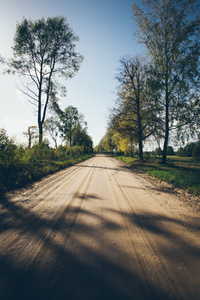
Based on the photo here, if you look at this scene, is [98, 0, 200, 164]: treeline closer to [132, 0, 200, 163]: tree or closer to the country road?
[132, 0, 200, 163]: tree

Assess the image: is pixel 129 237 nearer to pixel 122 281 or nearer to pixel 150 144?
pixel 122 281

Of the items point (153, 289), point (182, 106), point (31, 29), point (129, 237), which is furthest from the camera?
point (31, 29)

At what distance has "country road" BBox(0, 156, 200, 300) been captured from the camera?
5.08 ft

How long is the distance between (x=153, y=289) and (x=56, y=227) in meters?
2.06

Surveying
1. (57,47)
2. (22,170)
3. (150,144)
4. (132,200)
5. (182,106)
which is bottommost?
(132,200)

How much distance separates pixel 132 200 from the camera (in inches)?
177

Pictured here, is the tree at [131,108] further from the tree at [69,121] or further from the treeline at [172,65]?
the tree at [69,121]

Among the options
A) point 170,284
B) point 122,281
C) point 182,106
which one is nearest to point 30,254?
point 122,281

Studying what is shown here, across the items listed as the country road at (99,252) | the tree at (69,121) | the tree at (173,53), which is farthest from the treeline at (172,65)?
the tree at (69,121)

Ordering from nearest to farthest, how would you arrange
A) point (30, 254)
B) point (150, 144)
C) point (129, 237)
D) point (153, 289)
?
point (153, 289)
point (30, 254)
point (129, 237)
point (150, 144)

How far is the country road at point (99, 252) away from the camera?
1.55 metres

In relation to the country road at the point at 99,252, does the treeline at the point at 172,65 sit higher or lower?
higher

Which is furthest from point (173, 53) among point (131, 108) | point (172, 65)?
point (131, 108)

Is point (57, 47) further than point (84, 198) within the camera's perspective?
Yes
